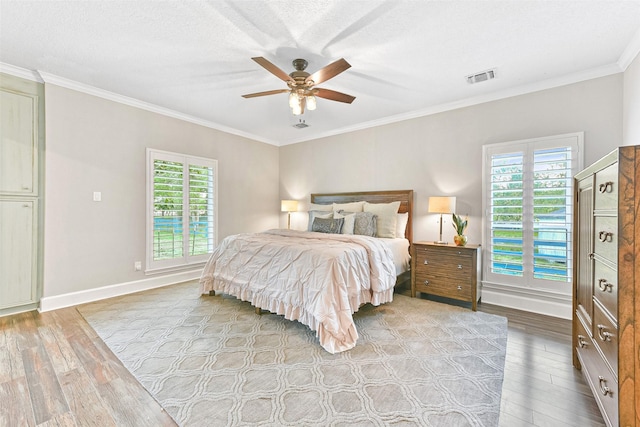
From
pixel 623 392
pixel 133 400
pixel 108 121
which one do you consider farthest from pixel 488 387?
pixel 108 121

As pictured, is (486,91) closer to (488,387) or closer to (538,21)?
(538,21)

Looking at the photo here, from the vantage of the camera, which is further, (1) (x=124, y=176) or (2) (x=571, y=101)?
(1) (x=124, y=176)

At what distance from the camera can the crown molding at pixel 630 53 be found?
93.2 inches

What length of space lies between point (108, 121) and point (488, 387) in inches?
200

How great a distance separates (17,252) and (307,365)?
11.6ft

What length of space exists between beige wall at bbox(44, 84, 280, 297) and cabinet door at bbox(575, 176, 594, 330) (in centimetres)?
491

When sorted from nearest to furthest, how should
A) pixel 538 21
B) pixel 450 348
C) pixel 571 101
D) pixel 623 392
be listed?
pixel 623 392, pixel 538 21, pixel 450 348, pixel 571 101

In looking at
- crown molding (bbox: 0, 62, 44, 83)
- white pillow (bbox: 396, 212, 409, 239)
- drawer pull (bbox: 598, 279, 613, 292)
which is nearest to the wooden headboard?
white pillow (bbox: 396, 212, 409, 239)

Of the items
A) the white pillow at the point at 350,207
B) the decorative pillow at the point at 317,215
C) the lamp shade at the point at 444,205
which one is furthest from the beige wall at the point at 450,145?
the decorative pillow at the point at 317,215

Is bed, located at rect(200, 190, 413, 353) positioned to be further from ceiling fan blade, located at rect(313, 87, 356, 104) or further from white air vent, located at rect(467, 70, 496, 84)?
white air vent, located at rect(467, 70, 496, 84)

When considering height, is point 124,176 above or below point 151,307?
above

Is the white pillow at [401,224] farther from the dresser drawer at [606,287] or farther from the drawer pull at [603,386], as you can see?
the drawer pull at [603,386]

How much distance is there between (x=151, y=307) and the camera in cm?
331

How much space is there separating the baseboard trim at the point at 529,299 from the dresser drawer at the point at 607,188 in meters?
2.09
